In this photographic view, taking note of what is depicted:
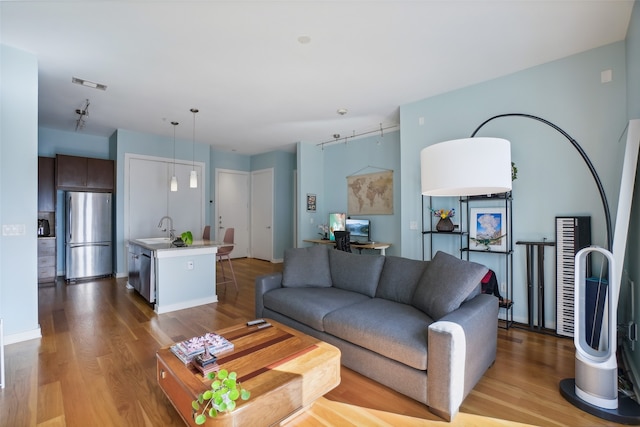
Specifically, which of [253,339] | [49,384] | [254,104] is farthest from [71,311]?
[254,104]

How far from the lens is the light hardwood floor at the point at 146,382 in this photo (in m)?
1.75

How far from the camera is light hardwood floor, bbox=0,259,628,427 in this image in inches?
68.8

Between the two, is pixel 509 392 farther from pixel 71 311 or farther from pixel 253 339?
pixel 71 311

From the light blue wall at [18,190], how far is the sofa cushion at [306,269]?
8.12ft

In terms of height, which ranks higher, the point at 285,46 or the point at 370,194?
the point at 285,46

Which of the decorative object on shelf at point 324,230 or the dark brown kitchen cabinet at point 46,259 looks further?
the decorative object on shelf at point 324,230

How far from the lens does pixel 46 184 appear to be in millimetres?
5062

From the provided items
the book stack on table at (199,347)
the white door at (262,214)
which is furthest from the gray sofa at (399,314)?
the white door at (262,214)

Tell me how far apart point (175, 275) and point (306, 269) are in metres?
1.80

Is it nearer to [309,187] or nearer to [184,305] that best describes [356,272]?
[184,305]

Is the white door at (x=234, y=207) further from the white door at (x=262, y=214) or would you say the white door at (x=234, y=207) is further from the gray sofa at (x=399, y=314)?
the gray sofa at (x=399, y=314)

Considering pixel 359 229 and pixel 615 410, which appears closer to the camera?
pixel 615 410

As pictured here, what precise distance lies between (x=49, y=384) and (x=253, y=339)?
1506mm

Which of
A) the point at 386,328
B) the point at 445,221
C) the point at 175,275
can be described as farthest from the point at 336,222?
the point at 386,328
